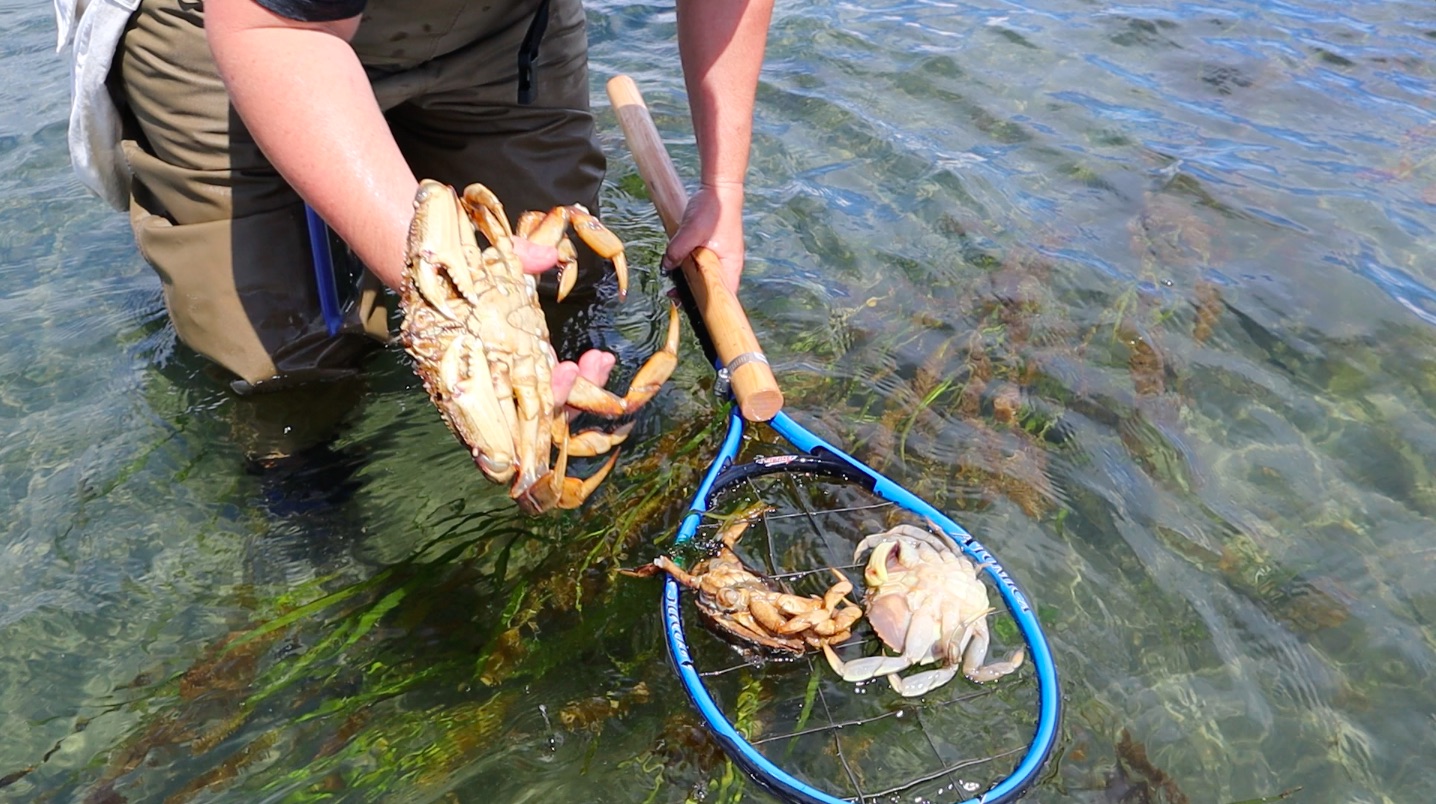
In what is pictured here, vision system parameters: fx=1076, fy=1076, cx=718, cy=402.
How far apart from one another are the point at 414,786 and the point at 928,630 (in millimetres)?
1665

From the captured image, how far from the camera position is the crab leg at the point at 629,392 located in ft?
9.07

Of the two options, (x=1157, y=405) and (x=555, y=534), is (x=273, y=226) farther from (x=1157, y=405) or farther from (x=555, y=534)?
(x=1157, y=405)

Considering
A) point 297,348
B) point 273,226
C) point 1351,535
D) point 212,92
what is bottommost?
point 1351,535

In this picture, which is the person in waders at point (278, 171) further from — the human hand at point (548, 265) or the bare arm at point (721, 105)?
the human hand at point (548, 265)

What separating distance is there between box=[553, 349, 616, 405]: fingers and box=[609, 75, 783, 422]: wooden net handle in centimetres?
53

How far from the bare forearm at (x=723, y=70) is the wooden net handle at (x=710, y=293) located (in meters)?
0.18

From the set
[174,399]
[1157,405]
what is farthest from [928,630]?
[174,399]

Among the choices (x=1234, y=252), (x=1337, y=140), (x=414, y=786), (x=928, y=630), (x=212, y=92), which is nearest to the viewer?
(x=414, y=786)

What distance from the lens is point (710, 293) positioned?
358 cm

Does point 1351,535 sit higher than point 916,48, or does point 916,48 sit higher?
point 916,48

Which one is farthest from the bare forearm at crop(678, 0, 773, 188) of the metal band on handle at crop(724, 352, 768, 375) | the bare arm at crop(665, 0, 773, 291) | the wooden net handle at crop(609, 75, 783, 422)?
the metal band on handle at crop(724, 352, 768, 375)

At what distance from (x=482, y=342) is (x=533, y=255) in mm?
324

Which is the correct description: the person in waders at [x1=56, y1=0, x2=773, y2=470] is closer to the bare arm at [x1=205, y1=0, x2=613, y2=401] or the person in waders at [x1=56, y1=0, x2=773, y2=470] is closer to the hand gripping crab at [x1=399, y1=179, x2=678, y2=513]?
the hand gripping crab at [x1=399, y1=179, x2=678, y2=513]

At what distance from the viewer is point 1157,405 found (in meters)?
4.74
